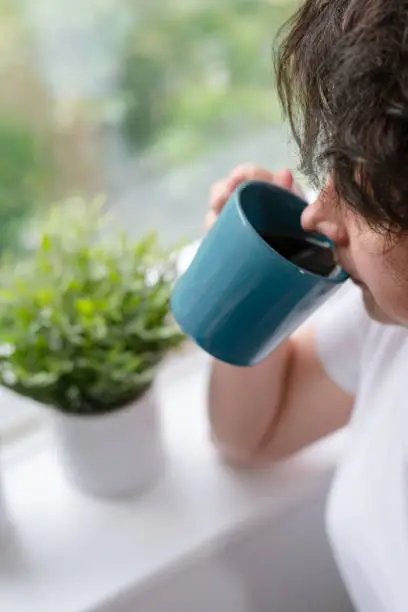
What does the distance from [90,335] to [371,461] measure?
10.1 inches

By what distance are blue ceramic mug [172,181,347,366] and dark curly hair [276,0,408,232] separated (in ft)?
0.23

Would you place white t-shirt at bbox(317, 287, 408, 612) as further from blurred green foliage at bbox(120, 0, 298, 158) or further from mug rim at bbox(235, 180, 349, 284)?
blurred green foliage at bbox(120, 0, 298, 158)

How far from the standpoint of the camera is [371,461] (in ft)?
2.51

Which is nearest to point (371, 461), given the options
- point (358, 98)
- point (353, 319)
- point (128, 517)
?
point (353, 319)

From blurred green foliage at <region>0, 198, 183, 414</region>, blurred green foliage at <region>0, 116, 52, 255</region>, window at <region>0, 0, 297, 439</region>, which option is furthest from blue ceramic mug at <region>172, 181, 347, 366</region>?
blurred green foliage at <region>0, 116, 52, 255</region>

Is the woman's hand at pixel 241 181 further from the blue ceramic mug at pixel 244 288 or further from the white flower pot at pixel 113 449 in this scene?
the white flower pot at pixel 113 449

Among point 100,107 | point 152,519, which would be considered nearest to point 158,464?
point 152,519

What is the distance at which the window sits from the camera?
933 mm

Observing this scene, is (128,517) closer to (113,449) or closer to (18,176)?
(113,449)

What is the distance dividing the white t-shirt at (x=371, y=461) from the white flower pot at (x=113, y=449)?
0.55 feet

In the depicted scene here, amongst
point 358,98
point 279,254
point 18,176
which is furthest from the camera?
point 18,176

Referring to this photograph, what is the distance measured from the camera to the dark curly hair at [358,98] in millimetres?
478

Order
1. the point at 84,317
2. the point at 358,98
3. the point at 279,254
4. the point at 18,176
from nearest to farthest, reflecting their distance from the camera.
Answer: the point at 358,98, the point at 279,254, the point at 84,317, the point at 18,176

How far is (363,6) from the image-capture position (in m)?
0.50
